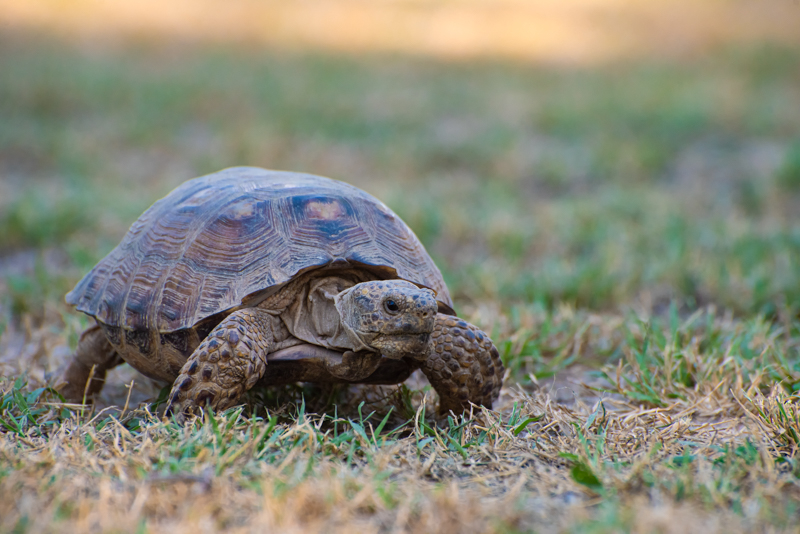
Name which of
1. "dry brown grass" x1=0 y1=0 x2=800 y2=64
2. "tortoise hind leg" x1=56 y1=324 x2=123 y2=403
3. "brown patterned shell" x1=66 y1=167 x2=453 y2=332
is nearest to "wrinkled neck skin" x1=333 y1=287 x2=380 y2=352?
"brown patterned shell" x1=66 y1=167 x2=453 y2=332

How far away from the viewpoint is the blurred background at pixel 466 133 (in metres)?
3.96

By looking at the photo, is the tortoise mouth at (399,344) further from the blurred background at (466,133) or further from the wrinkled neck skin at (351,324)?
the blurred background at (466,133)

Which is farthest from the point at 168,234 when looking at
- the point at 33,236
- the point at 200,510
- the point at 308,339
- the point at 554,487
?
the point at 33,236

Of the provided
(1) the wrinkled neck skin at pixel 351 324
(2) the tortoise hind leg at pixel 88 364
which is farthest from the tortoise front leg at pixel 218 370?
(2) the tortoise hind leg at pixel 88 364

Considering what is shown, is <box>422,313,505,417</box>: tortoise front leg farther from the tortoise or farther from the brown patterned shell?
the brown patterned shell

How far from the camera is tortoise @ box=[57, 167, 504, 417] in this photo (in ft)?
6.54

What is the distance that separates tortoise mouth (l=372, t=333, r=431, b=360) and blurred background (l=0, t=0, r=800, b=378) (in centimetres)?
116

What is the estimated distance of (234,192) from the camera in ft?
7.77

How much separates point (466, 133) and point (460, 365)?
580 cm

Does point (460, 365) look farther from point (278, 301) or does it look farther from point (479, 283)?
point (479, 283)

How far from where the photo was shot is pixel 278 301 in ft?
7.22

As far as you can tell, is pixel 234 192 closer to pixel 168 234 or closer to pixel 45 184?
pixel 168 234

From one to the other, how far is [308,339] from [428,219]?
2.80 metres

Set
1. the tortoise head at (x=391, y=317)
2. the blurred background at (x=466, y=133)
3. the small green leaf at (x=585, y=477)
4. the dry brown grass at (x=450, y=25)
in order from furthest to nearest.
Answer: the dry brown grass at (x=450, y=25) < the blurred background at (x=466, y=133) < the tortoise head at (x=391, y=317) < the small green leaf at (x=585, y=477)
